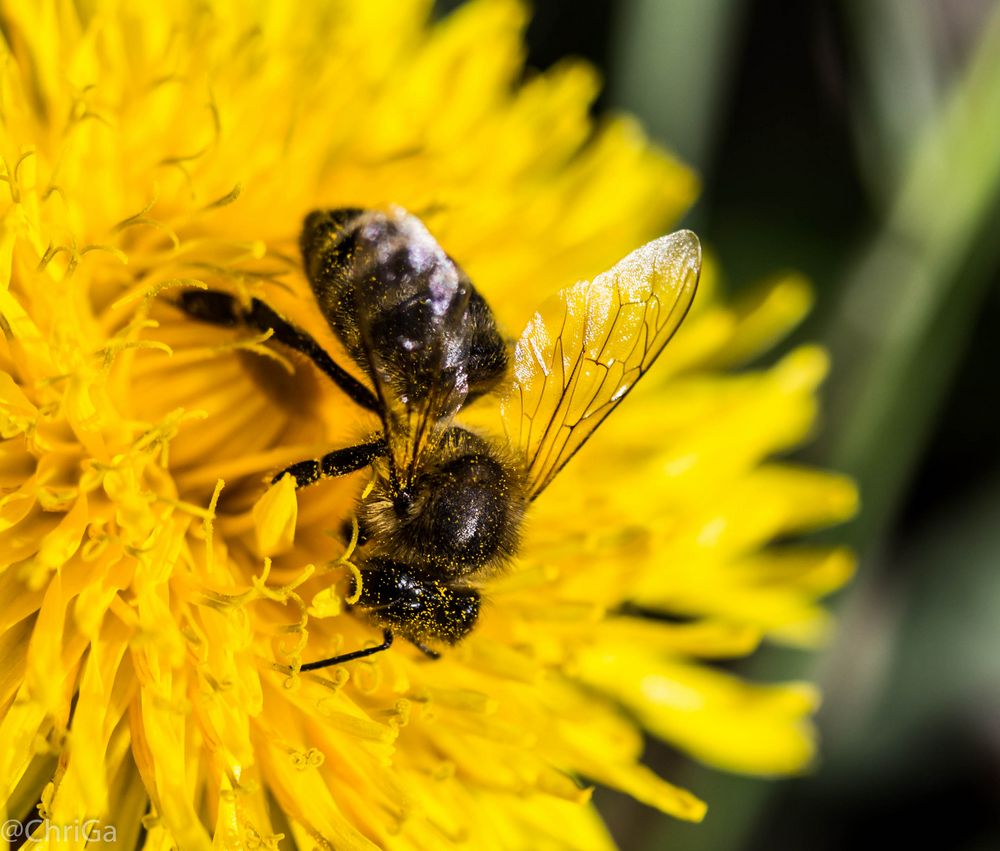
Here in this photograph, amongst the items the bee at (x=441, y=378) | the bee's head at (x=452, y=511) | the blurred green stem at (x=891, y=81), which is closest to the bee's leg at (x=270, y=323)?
the bee at (x=441, y=378)

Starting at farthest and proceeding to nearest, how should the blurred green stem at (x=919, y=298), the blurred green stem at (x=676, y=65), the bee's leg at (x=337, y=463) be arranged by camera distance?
the blurred green stem at (x=676, y=65) < the blurred green stem at (x=919, y=298) < the bee's leg at (x=337, y=463)

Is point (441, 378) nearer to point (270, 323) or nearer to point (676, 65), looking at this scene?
point (270, 323)

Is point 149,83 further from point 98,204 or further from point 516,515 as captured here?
point 516,515

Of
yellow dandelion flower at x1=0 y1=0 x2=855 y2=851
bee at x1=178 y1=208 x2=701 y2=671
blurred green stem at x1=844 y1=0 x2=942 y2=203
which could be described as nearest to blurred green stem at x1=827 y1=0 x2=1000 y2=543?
blurred green stem at x1=844 y1=0 x2=942 y2=203

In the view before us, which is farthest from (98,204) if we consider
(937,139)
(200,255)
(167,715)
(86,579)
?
(937,139)

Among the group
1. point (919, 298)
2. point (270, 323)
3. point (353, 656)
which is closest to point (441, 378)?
point (270, 323)

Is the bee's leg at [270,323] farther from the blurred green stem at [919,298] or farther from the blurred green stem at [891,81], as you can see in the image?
the blurred green stem at [891,81]

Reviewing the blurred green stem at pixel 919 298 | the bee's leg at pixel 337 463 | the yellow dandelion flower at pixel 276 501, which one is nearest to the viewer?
the yellow dandelion flower at pixel 276 501
